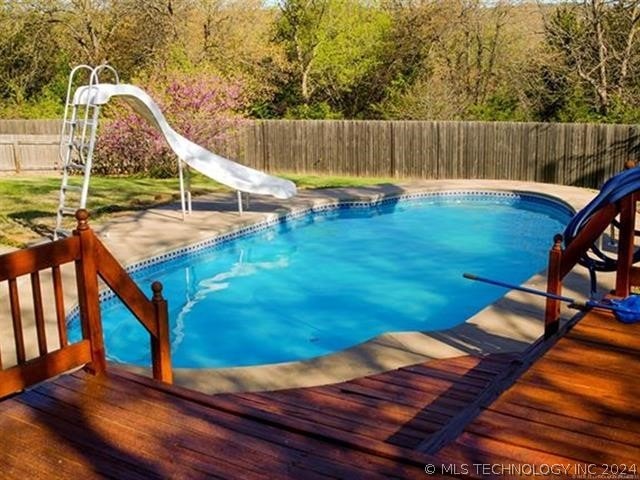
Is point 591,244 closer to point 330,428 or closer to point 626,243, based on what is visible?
point 626,243

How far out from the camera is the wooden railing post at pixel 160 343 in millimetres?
3941

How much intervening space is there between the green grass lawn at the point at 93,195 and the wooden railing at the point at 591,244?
668 cm

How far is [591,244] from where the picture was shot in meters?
4.27

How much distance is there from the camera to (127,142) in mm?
16078

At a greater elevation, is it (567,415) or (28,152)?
(28,152)

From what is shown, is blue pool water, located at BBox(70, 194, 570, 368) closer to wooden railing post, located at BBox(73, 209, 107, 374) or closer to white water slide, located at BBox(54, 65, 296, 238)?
white water slide, located at BBox(54, 65, 296, 238)

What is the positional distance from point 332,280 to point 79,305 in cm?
560

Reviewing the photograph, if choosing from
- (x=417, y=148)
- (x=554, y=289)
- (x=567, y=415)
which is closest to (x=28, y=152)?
(x=417, y=148)

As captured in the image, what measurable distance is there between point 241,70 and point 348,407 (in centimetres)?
1818

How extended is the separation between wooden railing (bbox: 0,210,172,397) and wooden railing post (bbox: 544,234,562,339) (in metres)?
2.45

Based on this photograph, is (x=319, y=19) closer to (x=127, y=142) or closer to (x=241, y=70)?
(x=241, y=70)

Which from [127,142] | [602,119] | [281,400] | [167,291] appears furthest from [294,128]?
[281,400]

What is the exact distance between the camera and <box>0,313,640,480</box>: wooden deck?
8.76 ft

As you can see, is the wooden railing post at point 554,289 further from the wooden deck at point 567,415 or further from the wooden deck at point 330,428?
the wooden deck at point 567,415
